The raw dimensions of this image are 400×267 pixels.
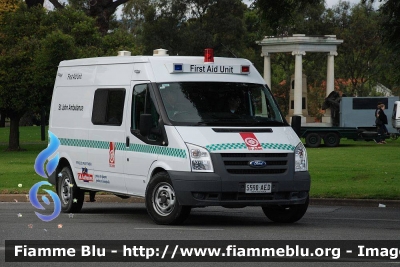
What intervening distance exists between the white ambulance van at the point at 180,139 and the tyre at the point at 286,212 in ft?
0.05

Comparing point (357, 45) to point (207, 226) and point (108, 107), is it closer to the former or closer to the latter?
point (108, 107)

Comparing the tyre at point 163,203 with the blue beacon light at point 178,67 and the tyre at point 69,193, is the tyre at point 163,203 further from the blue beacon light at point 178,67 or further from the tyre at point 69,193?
the tyre at point 69,193

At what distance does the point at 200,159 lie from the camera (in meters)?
13.7

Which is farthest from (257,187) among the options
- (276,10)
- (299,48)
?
(299,48)

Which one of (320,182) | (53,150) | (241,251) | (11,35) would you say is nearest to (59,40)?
(11,35)

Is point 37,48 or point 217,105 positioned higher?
point 37,48

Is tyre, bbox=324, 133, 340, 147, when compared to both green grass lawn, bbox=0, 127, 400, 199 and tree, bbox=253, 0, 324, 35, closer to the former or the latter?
green grass lawn, bbox=0, 127, 400, 199

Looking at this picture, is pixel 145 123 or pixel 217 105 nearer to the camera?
pixel 145 123

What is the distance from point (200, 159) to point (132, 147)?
5.27ft

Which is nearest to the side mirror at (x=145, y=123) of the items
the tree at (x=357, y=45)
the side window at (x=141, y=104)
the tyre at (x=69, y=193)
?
the side window at (x=141, y=104)

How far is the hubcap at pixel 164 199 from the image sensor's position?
45.6ft

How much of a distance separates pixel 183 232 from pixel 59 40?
2434 cm

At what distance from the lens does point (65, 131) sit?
16922 mm

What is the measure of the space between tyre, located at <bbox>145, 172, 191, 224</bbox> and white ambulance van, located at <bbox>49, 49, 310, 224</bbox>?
0.05 ft
